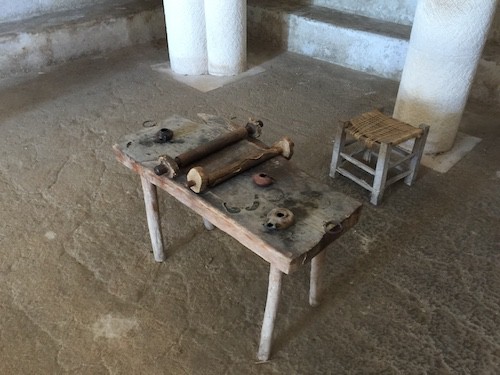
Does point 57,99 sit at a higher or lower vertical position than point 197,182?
lower

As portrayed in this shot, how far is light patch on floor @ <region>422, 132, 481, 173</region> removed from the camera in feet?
9.60

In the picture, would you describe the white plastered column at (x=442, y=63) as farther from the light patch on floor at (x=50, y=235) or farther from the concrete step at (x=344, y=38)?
the light patch on floor at (x=50, y=235)

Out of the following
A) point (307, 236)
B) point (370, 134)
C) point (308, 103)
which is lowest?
point (308, 103)

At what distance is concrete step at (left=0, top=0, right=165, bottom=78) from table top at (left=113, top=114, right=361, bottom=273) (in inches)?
108

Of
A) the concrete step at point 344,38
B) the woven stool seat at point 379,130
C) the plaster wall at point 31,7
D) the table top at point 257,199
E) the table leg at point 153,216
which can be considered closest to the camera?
the table top at point 257,199

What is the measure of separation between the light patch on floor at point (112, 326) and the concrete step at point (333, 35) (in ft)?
10.8

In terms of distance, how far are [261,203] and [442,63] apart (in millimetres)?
1701

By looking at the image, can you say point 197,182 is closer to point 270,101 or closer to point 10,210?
point 10,210

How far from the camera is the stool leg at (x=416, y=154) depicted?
260 centimetres

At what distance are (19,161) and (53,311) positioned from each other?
1361 mm

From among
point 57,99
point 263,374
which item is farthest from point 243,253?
point 57,99

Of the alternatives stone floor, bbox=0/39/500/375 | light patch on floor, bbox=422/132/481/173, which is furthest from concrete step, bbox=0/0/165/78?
light patch on floor, bbox=422/132/481/173

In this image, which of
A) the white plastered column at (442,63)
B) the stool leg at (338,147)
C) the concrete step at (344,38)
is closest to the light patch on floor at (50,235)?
the stool leg at (338,147)

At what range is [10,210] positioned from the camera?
250 cm
